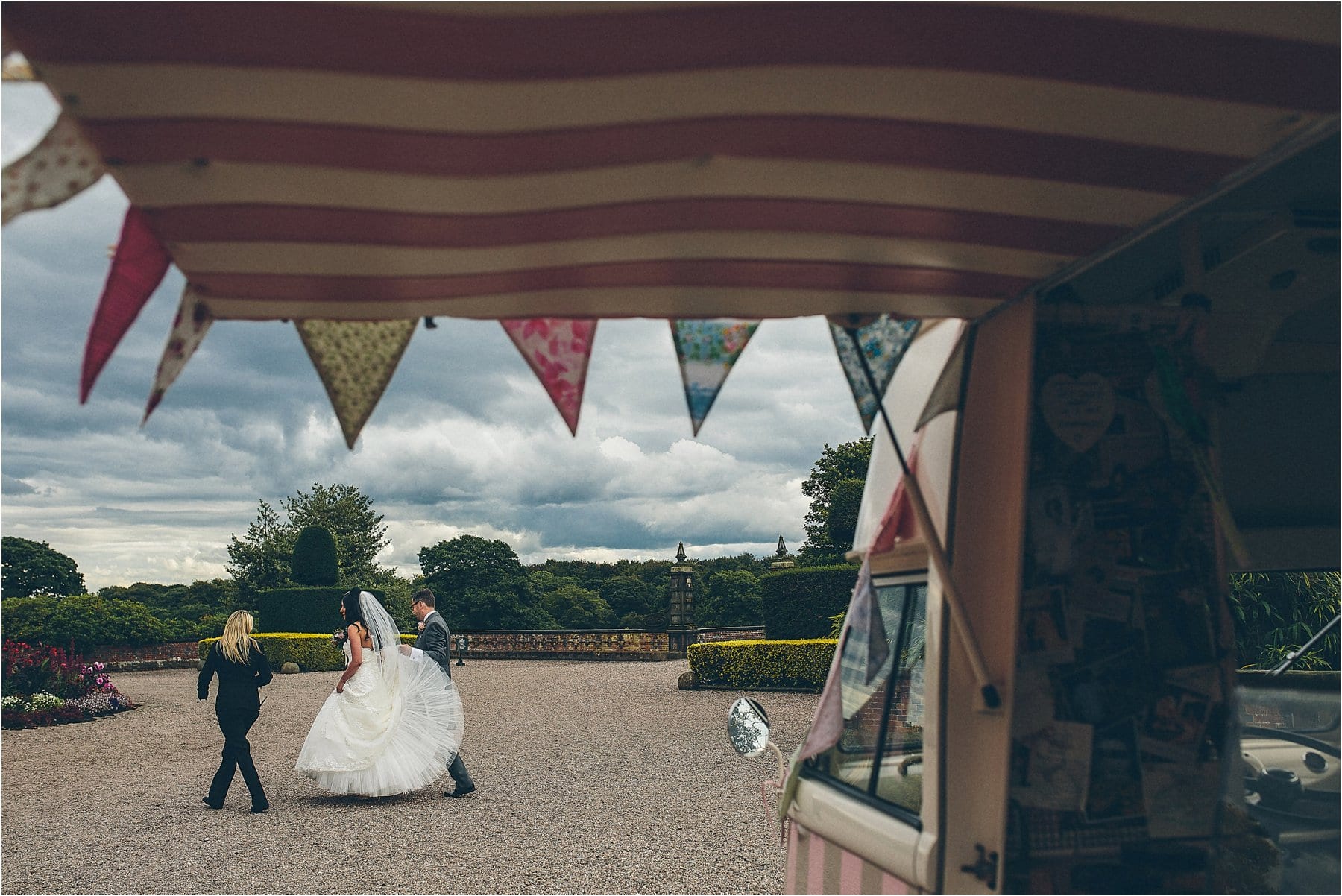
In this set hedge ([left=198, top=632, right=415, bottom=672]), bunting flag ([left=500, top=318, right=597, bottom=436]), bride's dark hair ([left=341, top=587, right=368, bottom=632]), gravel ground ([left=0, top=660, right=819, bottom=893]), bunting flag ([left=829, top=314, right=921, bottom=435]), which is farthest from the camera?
hedge ([left=198, top=632, right=415, bottom=672])

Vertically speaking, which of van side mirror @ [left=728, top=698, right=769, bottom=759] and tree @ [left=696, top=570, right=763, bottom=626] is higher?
van side mirror @ [left=728, top=698, right=769, bottom=759]

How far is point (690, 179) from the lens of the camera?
1.80m

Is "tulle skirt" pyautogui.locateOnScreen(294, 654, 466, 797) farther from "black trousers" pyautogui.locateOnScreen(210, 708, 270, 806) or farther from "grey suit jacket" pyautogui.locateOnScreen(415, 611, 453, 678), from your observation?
"black trousers" pyautogui.locateOnScreen(210, 708, 270, 806)

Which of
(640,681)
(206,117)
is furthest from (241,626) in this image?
(640,681)

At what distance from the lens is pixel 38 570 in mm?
44719

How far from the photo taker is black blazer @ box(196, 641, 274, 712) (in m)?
7.20

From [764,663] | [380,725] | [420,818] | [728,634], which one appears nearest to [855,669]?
[420,818]

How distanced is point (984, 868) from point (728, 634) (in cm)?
2466

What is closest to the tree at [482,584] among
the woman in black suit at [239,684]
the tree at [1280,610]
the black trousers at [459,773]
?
the tree at [1280,610]

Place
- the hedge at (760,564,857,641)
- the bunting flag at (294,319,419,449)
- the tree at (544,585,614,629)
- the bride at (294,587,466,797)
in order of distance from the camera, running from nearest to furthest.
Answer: the bunting flag at (294,319,419,449), the bride at (294,587,466,797), the hedge at (760,564,857,641), the tree at (544,585,614,629)

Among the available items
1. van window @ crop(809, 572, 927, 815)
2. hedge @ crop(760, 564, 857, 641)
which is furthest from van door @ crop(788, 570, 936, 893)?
hedge @ crop(760, 564, 857, 641)

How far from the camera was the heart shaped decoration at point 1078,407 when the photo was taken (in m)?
2.36

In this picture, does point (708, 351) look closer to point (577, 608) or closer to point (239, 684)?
point (239, 684)

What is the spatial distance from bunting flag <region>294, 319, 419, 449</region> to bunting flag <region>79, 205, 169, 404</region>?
426 mm
